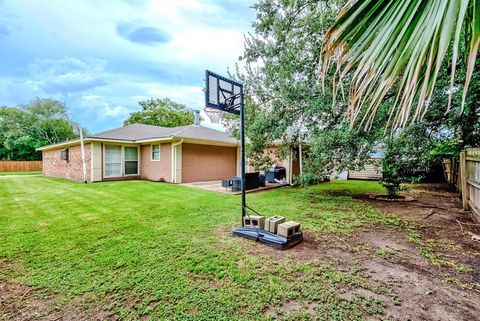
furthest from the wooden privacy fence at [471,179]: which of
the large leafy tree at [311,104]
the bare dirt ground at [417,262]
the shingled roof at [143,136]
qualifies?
the shingled roof at [143,136]

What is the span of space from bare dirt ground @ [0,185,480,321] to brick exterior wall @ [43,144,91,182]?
11194 mm

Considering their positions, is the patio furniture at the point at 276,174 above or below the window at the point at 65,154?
below

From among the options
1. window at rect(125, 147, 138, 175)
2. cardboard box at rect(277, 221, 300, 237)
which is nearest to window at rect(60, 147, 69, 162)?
window at rect(125, 147, 138, 175)

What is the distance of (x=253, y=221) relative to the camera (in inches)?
165

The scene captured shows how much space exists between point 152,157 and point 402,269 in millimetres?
11927

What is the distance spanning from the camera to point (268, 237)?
147 inches

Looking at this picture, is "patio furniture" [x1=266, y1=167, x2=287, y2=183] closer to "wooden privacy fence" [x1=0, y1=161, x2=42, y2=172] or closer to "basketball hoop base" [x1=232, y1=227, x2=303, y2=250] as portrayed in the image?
"basketball hoop base" [x1=232, y1=227, x2=303, y2=250]

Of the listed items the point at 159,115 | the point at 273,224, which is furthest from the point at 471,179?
the point at 159,115

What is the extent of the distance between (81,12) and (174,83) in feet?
52.9

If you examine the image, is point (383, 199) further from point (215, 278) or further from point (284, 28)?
point (215, 278)

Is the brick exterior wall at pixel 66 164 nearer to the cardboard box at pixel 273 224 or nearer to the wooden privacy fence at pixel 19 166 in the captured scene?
the wooden privacy fence at pixel 19 166

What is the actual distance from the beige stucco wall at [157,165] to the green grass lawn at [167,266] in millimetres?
5816

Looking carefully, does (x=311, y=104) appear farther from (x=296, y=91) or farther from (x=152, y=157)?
(x=152, y=157)

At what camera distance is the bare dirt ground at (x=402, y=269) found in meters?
2.14
